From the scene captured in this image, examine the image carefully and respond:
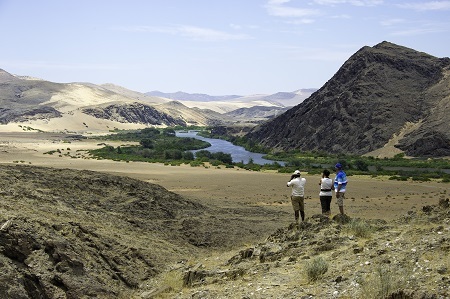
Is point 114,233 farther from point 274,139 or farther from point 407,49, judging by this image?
point 407,49

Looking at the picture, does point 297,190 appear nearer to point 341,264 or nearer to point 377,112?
point 341,264

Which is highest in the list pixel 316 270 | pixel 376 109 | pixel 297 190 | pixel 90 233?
pixel 376 109

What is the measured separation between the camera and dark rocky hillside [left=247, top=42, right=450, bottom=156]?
84.1m

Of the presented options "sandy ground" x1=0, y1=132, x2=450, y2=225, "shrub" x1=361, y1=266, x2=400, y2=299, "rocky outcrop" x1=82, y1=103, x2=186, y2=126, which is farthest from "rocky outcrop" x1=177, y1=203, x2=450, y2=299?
"rocky outcrop" x1=82, y1=103, x2=186, y2=126

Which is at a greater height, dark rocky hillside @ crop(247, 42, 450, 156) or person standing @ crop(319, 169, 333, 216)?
dark rocky hillside @ crop(247, 42, 450, 156)

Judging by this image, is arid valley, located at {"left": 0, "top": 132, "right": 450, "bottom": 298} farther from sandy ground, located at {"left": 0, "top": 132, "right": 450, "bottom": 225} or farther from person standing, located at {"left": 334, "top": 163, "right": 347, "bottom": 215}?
sandy ground, located at {"left": 0, "top": 132, "right": 450, "bottom": 225}

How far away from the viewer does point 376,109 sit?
9200cm

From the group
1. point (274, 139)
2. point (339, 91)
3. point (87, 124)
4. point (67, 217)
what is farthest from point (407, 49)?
point (67, 217)

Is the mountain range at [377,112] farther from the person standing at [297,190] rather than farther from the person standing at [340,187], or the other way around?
the person standing at [297,190]

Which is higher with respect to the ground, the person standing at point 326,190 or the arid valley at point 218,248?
the person standing at point 326,190

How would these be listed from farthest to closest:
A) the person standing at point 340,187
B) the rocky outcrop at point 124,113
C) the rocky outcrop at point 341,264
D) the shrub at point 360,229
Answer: the rocky outcrop at point 124,113 < the person standing at point 340,187 < the shrub at point 360,229 < the rocky outcrop at point 341,264

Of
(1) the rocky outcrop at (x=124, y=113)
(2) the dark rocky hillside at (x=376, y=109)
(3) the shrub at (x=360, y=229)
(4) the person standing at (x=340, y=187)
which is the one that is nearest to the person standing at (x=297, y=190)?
(4) the person standing at (x=340, y=187)

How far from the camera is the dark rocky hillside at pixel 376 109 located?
84.1 m

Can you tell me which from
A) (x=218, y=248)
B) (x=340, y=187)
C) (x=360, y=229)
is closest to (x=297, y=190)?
(x=340, y=187)
